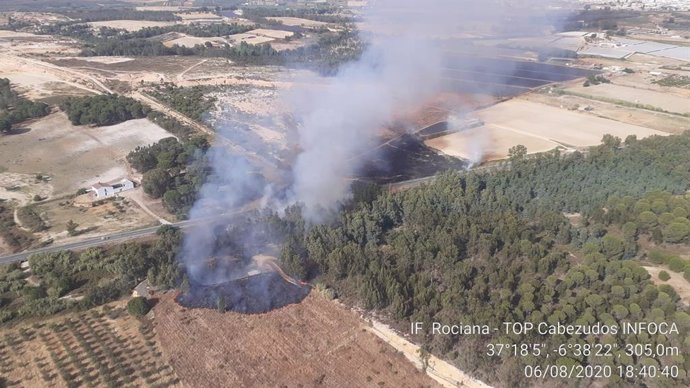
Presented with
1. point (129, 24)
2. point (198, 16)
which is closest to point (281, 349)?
point (129, 24)

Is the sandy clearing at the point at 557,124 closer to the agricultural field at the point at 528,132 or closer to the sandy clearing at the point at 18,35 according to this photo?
the agricultural field at the point at 528,132

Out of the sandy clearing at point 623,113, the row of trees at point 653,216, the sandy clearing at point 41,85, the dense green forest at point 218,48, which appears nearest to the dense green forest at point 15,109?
the sandy clearing at point 41,85

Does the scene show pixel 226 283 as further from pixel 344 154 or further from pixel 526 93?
pixel 526 93

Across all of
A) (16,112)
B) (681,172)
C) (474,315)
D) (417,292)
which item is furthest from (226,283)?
(16,112)

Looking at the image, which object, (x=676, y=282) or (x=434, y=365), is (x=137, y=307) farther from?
(x=676, y=282)

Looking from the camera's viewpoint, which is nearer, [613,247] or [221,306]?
[221,306]

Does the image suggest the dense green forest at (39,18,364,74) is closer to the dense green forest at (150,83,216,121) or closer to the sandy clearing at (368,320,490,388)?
the dense green forest at (150,83,216,121)
